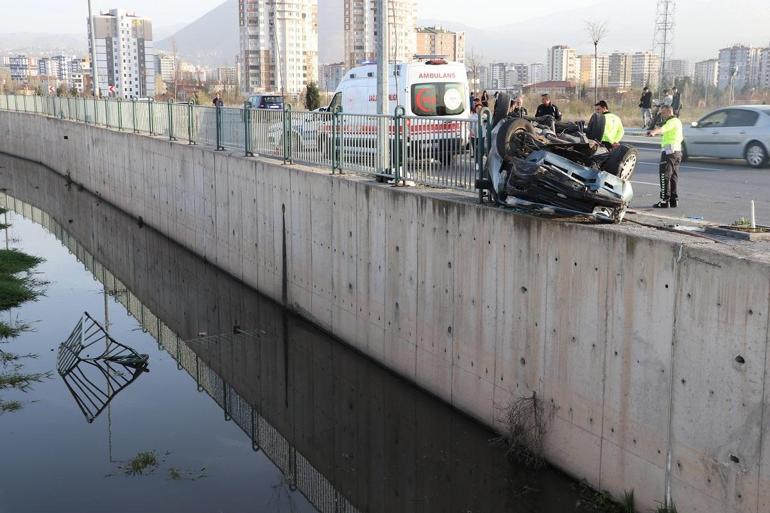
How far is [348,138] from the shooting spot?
13.4 meters

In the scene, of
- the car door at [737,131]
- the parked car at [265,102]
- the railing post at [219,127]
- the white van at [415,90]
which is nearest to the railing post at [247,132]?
the railing post at [219,127]

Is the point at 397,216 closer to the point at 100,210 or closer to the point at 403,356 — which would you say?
the point at 403,356

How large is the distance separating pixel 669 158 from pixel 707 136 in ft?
31.4

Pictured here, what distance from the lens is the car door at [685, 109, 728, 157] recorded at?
20.4 meters

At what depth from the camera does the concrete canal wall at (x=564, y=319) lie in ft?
21.5

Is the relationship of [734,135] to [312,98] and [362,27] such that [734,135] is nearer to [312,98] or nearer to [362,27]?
[312,98]

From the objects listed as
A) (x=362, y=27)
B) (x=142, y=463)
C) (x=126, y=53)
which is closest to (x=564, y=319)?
(x=142, y=463)

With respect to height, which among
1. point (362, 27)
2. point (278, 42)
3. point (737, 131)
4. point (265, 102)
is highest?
point (362, 27)

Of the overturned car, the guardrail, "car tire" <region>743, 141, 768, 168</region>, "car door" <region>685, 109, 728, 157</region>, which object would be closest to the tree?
the guardrail

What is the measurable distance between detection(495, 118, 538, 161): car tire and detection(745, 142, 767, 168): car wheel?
12.0m

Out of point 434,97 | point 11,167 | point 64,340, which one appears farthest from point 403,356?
point 11,167

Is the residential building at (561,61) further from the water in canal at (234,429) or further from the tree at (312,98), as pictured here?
the water in canal at (234,429)

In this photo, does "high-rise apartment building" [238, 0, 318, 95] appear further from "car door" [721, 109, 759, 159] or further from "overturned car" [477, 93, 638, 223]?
"overturned car" [477, 93, 638, 223]

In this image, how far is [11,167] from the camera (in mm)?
42188
